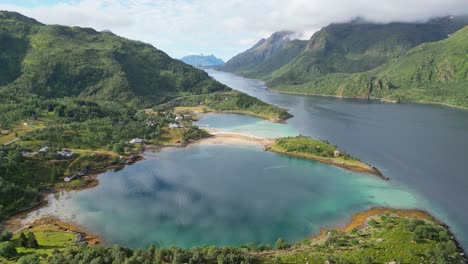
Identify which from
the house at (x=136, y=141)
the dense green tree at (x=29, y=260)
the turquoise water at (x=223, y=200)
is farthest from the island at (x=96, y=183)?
the turquoise water at (x=223, y=200)

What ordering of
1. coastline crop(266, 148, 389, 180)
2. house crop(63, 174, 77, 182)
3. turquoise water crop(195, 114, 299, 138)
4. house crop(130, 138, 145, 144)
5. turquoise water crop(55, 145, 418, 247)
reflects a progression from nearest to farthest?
turquoise water crop(55, 145, 418, 247) → house crop(63, 174, 77, 182) → coastline crop(266, 148, 389, 180) → house crop(130, 138, 145, 144) → turquoise water crop(195, 114, 299, 138)

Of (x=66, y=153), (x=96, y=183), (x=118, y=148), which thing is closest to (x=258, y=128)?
(x=118, y=148)

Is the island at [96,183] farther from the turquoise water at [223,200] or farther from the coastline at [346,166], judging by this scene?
the turquoise water at [223,200]

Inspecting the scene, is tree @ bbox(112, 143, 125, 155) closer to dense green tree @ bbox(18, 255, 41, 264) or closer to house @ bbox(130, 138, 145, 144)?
house @ bbox(130, 138, 145, 144)

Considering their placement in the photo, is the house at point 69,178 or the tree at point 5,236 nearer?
the tree at point 5,236

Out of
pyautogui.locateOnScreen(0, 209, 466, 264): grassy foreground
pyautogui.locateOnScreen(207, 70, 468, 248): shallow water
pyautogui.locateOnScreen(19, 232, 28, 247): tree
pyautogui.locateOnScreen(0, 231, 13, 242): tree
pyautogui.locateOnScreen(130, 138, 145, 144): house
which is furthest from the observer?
pyautogui.locateOnScreen(130, 138, 145, 144): house

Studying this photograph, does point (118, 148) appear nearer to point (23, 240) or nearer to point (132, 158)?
point (132, 158)

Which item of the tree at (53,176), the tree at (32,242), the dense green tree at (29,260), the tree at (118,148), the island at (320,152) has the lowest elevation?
the tree at (32,242)

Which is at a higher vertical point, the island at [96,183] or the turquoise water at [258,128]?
the turquoise water at [258,128]

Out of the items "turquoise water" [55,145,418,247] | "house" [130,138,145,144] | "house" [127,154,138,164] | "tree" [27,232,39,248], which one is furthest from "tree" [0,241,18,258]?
"house" [130,138,145,144]
